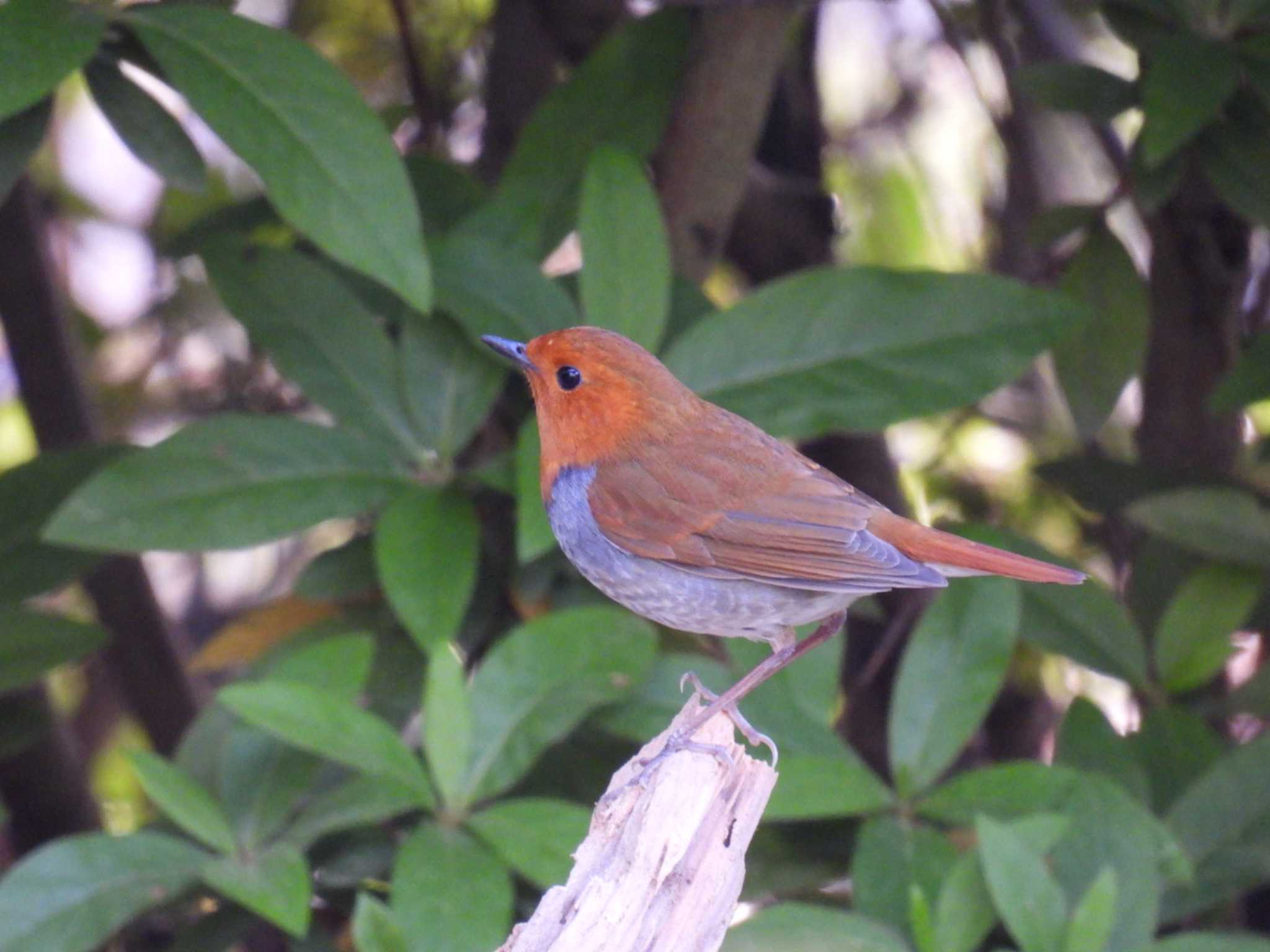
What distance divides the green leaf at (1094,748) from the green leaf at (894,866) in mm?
368

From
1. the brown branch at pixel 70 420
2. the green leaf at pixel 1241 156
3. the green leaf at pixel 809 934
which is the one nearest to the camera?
the green leaf at pixel 809 934

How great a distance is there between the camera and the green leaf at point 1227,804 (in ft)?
9.92

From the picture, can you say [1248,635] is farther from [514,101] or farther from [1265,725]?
[514,101]

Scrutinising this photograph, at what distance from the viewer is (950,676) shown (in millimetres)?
3127

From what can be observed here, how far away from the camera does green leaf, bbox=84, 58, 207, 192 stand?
309 centimetres

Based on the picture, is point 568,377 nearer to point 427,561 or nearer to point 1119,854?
point 427,561

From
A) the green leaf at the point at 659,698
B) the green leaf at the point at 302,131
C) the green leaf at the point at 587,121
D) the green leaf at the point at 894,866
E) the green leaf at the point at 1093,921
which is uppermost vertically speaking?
the green leaf at the point at 302,131

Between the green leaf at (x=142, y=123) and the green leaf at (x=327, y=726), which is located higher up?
the green leaf at (x=142, y=123)

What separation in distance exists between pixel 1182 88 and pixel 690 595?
1.47m

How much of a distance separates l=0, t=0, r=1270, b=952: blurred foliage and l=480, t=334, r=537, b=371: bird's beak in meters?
0.18

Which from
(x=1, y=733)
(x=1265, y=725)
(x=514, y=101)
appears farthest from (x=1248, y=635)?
(x=1, y=733)

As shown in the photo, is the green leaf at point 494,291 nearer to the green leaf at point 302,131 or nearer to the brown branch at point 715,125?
the green leaf at point 302,131

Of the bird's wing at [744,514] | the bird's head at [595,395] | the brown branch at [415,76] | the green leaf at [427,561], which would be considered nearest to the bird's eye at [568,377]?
the bird's head at [595,395]

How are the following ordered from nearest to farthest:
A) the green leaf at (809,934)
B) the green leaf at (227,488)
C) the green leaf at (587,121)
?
the green leaf at (809,934) < the green leaf at (227,488) < the green leaf at (587,121)
